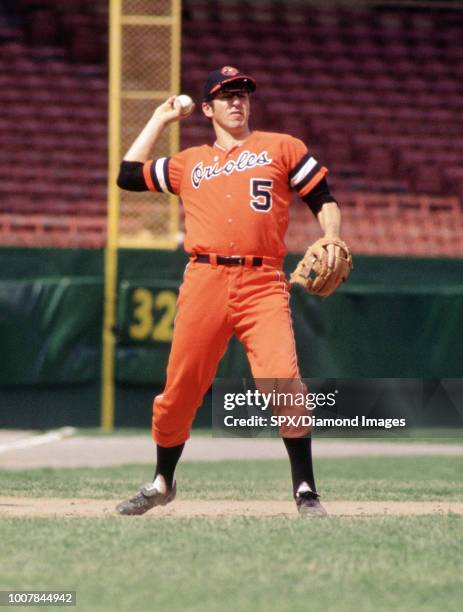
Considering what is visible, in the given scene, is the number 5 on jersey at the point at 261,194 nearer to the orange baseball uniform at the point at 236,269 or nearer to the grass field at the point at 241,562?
the orange baseball uniform at the point at 236,269

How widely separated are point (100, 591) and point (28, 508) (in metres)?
2.00

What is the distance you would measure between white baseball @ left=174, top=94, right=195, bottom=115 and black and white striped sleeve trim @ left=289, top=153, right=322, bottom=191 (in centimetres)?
58

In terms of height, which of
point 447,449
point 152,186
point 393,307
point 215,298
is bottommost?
point 447,449

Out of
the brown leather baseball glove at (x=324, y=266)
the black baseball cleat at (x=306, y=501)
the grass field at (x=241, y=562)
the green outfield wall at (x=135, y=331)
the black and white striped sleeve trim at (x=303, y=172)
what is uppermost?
the black and white striped sleeve trim at (x=303, y=172)

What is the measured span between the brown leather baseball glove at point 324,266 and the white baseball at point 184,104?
2.65 ft

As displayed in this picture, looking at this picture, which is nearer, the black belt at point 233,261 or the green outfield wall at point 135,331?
the black belt at point 233,261

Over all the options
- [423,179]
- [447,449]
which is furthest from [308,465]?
[423,179]

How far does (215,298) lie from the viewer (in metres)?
5.34

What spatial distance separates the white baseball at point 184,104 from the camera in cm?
575

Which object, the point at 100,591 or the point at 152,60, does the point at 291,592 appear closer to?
the point at 100,591

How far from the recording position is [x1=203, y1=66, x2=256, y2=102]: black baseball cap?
552cm

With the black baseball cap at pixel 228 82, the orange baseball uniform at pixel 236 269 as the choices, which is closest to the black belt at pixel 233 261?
the orange baseball uniform at pixel 236 269

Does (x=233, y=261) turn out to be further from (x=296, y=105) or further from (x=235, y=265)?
(x=296, y=105)

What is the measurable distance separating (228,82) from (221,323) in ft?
3.22
